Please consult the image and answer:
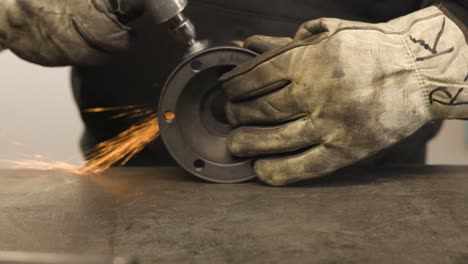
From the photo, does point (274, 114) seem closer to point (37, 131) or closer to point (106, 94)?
point (106, 94)

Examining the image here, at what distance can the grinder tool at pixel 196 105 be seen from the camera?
3.85 ft

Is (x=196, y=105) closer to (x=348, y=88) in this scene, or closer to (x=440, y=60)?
(x=348, y=88)

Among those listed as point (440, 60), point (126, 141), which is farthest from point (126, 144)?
point (440, 60)

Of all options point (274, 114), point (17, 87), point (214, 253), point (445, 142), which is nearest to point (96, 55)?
point (274, 114)

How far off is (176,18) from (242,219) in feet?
1.67

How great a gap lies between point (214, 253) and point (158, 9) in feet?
2.05

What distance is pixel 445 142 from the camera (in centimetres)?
275

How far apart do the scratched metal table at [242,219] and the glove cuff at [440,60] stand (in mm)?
205

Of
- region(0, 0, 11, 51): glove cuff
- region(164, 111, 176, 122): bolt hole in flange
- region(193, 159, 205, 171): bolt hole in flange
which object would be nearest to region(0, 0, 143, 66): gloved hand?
region(0, 0, 11, 51): glove cuff

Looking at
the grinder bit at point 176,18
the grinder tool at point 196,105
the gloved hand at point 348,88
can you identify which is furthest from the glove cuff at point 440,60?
the grinder bit at point 176,18

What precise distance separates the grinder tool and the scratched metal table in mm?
49

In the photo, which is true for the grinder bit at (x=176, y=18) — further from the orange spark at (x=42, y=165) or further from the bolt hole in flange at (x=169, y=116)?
the orange spark at (x=42, y=165)

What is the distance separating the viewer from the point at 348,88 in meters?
1.05

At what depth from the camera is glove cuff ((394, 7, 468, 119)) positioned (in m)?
1.09
